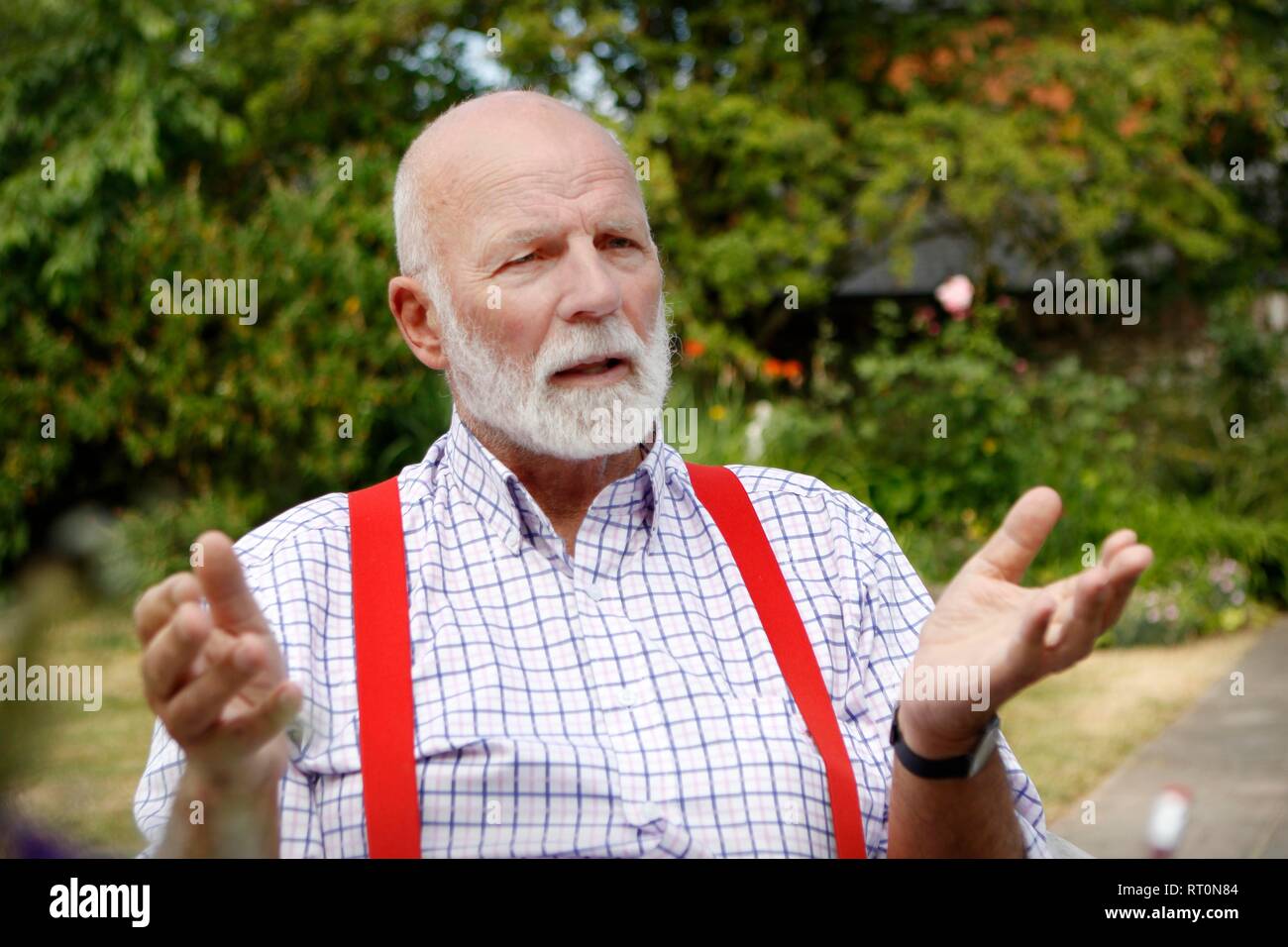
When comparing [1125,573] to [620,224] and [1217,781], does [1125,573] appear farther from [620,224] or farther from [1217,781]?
[1217,781]

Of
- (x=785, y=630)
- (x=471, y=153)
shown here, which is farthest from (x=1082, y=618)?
(x=471, y=153)

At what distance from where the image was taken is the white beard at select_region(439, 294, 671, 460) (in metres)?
1.84

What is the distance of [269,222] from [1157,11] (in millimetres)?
6628

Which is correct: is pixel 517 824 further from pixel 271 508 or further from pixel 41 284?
pixel 41 284

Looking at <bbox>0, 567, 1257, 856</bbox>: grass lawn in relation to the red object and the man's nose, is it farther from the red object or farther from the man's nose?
the man's nose

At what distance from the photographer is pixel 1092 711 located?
5434mm

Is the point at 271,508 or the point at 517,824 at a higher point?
the point at 271,508

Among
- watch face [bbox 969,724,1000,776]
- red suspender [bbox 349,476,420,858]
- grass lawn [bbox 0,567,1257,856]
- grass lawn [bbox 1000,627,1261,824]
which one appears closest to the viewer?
grass lawn [bbox 0,567,1257,856]

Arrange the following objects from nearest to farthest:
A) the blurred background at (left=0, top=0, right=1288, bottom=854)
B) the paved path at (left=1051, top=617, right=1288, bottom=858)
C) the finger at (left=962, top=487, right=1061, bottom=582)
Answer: the finger at (left=962, top=487, right=1061, bottom=582) < the paved path at (left=1051, top=617, right=1288, bottom=858) < the blurred background at (left=0, top=0, right=1288, bottom=854)

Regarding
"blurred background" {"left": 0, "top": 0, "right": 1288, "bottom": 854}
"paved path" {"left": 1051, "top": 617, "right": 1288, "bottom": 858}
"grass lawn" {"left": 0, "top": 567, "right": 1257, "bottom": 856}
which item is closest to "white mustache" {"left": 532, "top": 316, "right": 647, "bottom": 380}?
"grass lawn" {"left": 0, "top": 567, "right": 1257, "bottom": 856}

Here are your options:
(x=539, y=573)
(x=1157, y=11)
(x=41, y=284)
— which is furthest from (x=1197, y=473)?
(x=539, y=573)

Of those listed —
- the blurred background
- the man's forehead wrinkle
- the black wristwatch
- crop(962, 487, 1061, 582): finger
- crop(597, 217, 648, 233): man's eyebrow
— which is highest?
the blurred background

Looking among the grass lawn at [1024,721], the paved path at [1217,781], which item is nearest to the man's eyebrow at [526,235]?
the grass lawn at [1024,721]
